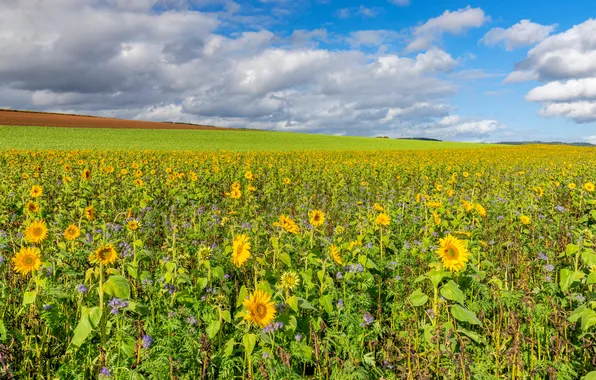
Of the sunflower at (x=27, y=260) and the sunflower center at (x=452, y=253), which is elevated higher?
the sunflower center at (x=452, y=253)

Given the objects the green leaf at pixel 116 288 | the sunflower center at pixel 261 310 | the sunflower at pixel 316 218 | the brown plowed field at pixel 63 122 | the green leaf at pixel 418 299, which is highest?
the brown plowed field at pixel 63 122

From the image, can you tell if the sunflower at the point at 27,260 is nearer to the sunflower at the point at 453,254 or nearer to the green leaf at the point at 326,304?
the green leaf at the point at 326,304

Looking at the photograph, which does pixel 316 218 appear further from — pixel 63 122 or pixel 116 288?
pixel 63 122

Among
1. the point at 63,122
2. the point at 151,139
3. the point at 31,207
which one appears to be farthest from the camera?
the point at 63,122

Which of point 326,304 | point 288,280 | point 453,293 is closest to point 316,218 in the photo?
point 326,304

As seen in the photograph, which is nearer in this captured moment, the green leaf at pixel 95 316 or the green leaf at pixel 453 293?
the green leaf at pixel 95 316

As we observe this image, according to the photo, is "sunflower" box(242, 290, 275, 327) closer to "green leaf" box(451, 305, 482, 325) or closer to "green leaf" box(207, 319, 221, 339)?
"green leaf" box(207, 319, 221, 339)

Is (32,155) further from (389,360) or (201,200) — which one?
(389,360)

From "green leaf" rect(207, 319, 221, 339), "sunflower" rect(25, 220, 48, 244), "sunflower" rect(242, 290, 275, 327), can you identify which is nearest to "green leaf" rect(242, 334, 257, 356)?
"sunflower" rect(242, 290, 275, 327)

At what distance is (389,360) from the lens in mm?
3049

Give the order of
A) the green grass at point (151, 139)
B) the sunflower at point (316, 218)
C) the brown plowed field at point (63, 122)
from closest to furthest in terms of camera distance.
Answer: the sunflower at point (316, 218) < the green grass at point (151, 139) < the brown plowed field at point (63, 122)

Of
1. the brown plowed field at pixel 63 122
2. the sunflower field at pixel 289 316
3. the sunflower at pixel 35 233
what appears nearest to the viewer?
the sunflower field at pixel 289 316

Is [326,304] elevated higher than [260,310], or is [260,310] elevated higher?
[260,310]

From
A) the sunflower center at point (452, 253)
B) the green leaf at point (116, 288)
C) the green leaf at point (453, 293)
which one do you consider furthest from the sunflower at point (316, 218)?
the green leaf at point (116, 288)
